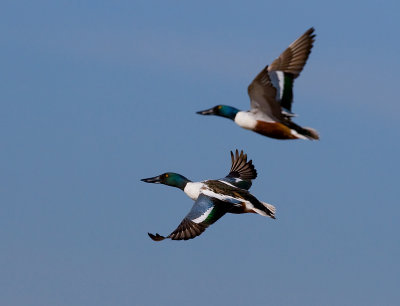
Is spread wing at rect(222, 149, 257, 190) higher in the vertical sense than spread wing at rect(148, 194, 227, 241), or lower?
higher

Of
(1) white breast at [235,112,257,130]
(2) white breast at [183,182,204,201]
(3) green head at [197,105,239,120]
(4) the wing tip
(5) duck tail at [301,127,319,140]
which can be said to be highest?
(3) green head at [197,105,239,120]

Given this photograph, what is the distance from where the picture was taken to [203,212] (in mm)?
23516

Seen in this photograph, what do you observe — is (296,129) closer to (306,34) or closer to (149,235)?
(306,34)

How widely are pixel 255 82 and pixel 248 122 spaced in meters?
1.46

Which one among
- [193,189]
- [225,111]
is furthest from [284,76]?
[193,189]

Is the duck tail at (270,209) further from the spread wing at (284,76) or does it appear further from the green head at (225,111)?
the spread wing at (284,76)

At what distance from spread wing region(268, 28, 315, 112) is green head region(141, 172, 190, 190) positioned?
496cm

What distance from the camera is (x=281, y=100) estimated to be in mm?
22578

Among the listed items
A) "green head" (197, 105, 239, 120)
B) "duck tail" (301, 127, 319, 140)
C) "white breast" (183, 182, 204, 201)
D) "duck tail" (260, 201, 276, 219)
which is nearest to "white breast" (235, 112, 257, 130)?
"green head" (197, 105, 239, 120)

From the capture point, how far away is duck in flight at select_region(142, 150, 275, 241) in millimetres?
22727

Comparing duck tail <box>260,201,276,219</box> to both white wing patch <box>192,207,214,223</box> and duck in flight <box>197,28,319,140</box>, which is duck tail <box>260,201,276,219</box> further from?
duck in flight <box>197,28,319,140</box>

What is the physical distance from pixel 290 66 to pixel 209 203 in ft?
13.2

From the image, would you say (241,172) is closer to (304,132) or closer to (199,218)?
Answer: (199,218)

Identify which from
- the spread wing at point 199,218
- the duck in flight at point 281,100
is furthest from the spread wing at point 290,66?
the spread wing at point 199,218
